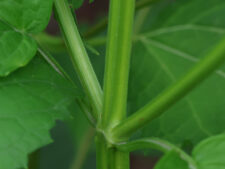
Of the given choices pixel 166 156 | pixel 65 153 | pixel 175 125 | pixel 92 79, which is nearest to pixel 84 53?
pixel 92 79

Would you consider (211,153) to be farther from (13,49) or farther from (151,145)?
(13,49)

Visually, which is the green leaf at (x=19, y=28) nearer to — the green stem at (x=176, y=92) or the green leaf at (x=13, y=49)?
the green leaf at (x=13, y=49)

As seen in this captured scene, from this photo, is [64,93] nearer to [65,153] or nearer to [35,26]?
[35,26]

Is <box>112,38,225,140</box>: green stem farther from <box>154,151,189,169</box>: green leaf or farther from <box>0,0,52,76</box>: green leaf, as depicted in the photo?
<box>0,0,52,76</box>: green leaf

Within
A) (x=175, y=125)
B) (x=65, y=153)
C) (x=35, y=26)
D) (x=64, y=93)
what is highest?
(x=35, y=26)

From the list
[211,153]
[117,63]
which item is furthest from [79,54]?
[211,153]

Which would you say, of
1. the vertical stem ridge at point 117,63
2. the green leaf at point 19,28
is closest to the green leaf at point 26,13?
the green leaf at point 19,28

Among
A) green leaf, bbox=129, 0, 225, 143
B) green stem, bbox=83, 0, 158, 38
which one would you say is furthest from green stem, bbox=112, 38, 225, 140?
green stem, bbox=83, 0, 158, 38
